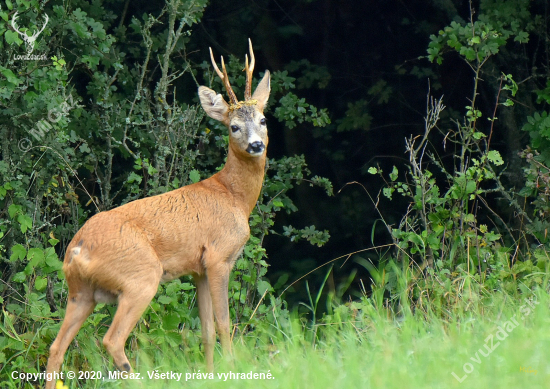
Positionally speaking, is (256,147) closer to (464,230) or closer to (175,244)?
(175,244)

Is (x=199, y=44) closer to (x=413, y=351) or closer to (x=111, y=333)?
(x=111, y=333)

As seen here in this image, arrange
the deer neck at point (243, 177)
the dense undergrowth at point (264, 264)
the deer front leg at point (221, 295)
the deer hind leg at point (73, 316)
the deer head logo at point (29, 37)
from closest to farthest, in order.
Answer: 1. the dense undergrowth at point (264, 264)
2. the deer hind leg at point (73, 316)
3. the deer front leg at point (221, 295)
4. the deer neck at point (243, 177)
5. the deer head logo at point (29, 37)

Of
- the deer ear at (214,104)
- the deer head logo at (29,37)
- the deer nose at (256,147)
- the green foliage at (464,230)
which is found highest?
the deer head logo at (29,37)

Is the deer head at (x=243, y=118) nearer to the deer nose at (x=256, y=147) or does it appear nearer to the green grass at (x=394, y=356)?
the deer nose at (x=256, y=147)

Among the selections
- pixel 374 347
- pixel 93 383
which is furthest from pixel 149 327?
pixel 374 347

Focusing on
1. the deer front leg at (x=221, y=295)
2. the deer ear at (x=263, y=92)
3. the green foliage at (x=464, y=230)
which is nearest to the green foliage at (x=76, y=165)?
the deer front leg at (x=221, y=295)

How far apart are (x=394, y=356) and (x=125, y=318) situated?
5.69ft

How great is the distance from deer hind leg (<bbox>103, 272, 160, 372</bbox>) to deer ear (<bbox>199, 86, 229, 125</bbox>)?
150 centimetres

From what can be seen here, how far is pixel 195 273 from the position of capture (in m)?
5.27

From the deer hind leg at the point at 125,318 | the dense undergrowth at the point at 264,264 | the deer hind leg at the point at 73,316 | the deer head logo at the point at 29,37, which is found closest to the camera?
the dense undergrowth at the point at 264,264

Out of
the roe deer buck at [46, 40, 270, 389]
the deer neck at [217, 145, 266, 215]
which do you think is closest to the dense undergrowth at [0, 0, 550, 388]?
the roe deer buck at [46, 40, 270, 389]

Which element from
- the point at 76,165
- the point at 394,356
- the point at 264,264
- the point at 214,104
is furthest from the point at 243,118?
the point at 394,356

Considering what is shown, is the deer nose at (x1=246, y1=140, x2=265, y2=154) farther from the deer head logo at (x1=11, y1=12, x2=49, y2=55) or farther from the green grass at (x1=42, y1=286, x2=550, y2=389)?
the deer head logo at (x1=11, y1=12, x2=49, y2=55)

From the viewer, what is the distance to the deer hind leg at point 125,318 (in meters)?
4.70
